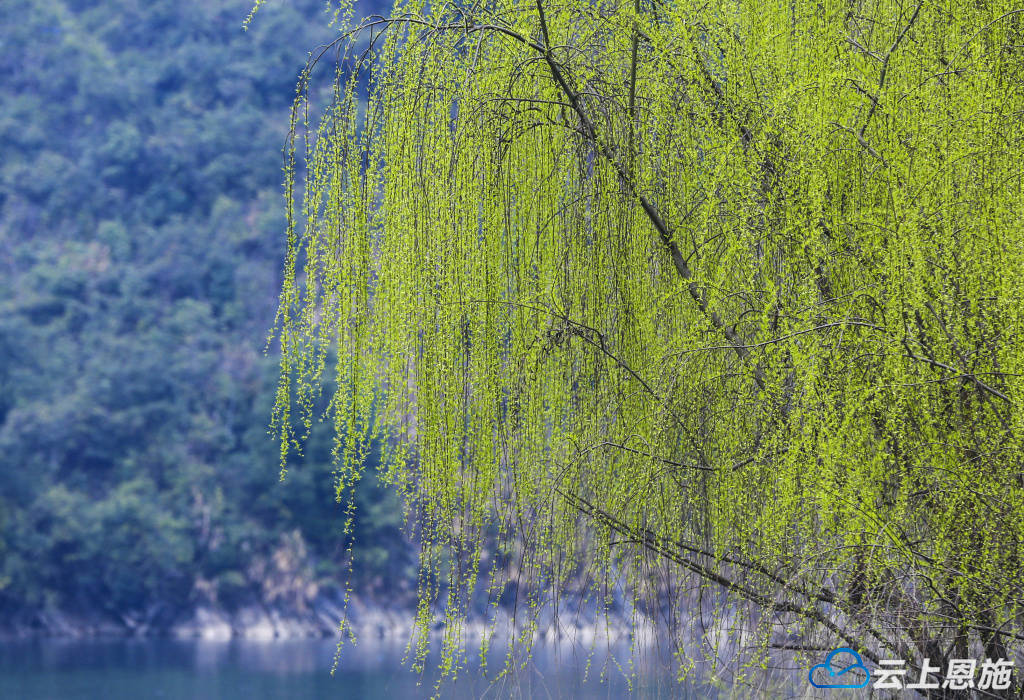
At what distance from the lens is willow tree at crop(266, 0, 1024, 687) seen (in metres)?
2.30

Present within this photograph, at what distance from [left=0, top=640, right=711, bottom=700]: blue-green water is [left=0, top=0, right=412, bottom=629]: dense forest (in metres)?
1.93

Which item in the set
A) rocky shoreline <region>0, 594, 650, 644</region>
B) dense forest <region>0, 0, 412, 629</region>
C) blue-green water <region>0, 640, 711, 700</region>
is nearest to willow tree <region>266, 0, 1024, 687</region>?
blue-green water <region>0, 640, 711, 700</region>

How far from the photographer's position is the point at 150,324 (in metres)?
30.4

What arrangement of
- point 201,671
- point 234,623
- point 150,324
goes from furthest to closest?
point 150,324 → point 234,623 → point 201,671

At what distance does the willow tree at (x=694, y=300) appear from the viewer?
2.30 meters

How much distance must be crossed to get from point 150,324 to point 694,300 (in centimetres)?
2923

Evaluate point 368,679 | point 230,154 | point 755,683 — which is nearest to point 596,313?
point 755,683

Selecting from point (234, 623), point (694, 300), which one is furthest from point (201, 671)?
point (694, 300)

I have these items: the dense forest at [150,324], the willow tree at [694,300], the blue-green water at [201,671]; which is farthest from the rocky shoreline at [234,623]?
the willow tree at [694,300]

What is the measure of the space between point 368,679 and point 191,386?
493 inches

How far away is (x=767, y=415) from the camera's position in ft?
8.38

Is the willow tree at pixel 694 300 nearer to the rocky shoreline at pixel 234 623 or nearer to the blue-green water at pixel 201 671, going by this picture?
the blue-green water at pixel 201 671

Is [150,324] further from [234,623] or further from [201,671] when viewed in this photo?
[201,671]

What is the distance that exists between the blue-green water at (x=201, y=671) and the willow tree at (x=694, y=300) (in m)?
9.68
